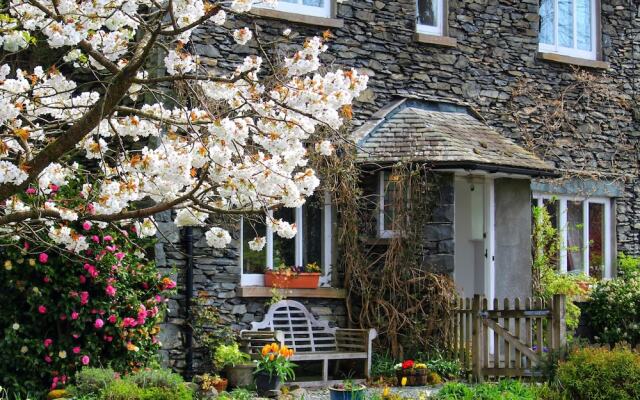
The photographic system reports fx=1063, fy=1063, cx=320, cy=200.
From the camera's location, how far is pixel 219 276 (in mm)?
12117

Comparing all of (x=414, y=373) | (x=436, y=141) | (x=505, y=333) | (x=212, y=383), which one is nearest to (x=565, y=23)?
(x=436, y=141)

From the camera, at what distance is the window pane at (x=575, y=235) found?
15766mm

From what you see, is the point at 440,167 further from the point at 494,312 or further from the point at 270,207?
the point at 270,207

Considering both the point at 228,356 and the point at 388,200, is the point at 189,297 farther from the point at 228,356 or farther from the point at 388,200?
the point at 388,200

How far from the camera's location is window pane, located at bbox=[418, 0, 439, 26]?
1453cm

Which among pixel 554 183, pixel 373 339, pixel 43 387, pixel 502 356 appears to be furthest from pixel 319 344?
pixel 554 183

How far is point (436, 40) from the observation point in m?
14.3

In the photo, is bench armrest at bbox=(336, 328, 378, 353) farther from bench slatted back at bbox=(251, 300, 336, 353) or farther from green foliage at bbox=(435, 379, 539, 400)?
green foliage at bbox=(435, 379, 539, 400)

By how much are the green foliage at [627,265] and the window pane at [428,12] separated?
15.3 ft

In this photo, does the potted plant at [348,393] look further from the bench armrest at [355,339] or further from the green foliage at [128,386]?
the bench armrest at [355,339]

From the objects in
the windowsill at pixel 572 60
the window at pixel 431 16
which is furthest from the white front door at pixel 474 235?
the windowsill at pixel 572 60

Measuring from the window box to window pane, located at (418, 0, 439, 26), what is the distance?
158 inches

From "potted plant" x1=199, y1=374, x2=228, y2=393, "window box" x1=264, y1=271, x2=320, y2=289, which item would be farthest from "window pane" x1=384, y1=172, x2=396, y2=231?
"potted plant" x1=199, y1=374, x2=228, y2=393

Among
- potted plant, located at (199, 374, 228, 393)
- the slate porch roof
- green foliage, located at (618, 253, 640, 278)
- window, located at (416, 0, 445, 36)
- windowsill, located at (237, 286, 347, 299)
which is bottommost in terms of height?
potted plant, located at (199, 374, 228, 393)
